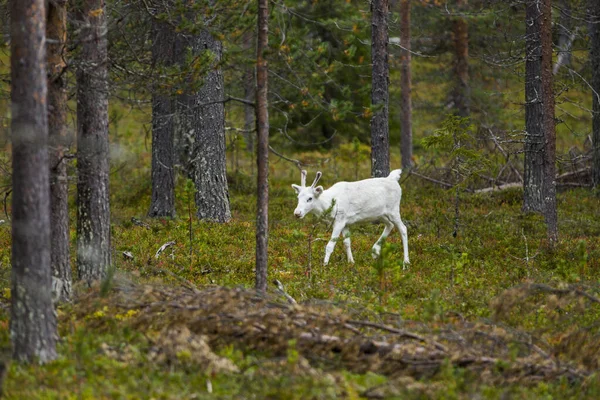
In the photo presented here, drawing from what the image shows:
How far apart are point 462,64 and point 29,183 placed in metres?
25.2

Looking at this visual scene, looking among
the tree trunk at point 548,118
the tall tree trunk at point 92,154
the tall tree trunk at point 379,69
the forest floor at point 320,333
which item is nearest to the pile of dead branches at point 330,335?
the forest floor at point 320,333

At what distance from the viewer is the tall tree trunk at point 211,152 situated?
18.1 meters

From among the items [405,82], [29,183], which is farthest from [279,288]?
[405,82]

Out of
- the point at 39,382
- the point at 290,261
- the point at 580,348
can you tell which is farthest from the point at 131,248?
the point at 580,348

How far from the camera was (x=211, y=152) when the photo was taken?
60.1ft

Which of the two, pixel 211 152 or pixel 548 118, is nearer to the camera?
pixel 548 118

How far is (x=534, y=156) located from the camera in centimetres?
1969

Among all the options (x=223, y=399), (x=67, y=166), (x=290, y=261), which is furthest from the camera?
(x=290, y=261)

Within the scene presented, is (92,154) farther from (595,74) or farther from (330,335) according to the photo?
(595,74)

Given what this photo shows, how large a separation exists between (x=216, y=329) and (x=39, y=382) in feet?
7.27

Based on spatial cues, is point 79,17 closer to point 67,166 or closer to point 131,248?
point 67,166

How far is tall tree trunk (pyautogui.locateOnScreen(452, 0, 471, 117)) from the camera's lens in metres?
30.5

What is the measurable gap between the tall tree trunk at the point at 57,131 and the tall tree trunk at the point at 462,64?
2234cm

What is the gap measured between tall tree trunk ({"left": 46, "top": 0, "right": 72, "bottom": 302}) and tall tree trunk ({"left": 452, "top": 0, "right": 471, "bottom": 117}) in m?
22.3
